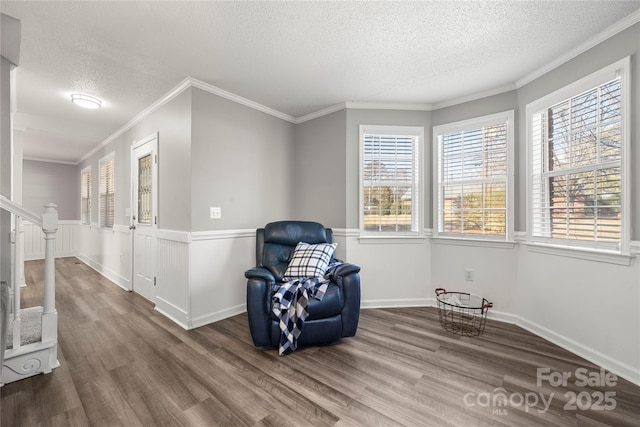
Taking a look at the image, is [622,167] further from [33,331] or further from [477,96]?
[33,331]

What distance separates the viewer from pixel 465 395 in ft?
5.59

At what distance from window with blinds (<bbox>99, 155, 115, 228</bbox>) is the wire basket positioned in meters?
5.22

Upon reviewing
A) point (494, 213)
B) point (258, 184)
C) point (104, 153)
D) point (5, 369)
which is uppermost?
point (104, 153)

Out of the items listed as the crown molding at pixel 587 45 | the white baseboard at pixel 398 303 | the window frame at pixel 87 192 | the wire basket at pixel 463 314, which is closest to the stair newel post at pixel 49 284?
the white baseboard at pixel 398 303

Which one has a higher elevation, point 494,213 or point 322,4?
point 322,4

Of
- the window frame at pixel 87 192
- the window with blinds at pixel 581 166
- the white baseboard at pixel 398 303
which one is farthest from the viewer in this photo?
the window frame at pixel 87 192

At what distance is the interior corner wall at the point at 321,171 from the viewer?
338 centimetres

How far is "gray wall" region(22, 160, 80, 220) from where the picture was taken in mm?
6387

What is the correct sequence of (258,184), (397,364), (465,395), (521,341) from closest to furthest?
(465,395) < (397,364) < (521,341) < (258,184)

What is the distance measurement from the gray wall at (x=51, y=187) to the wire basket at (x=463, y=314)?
844 cm

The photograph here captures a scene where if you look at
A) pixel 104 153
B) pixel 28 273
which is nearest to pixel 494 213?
pixel 104 153

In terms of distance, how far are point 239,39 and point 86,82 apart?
1.89 meters

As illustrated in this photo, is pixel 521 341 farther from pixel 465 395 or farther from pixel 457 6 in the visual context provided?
pixel 457 6

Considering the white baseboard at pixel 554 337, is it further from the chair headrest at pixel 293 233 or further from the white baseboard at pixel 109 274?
the white baseboard at pixel 109 274
